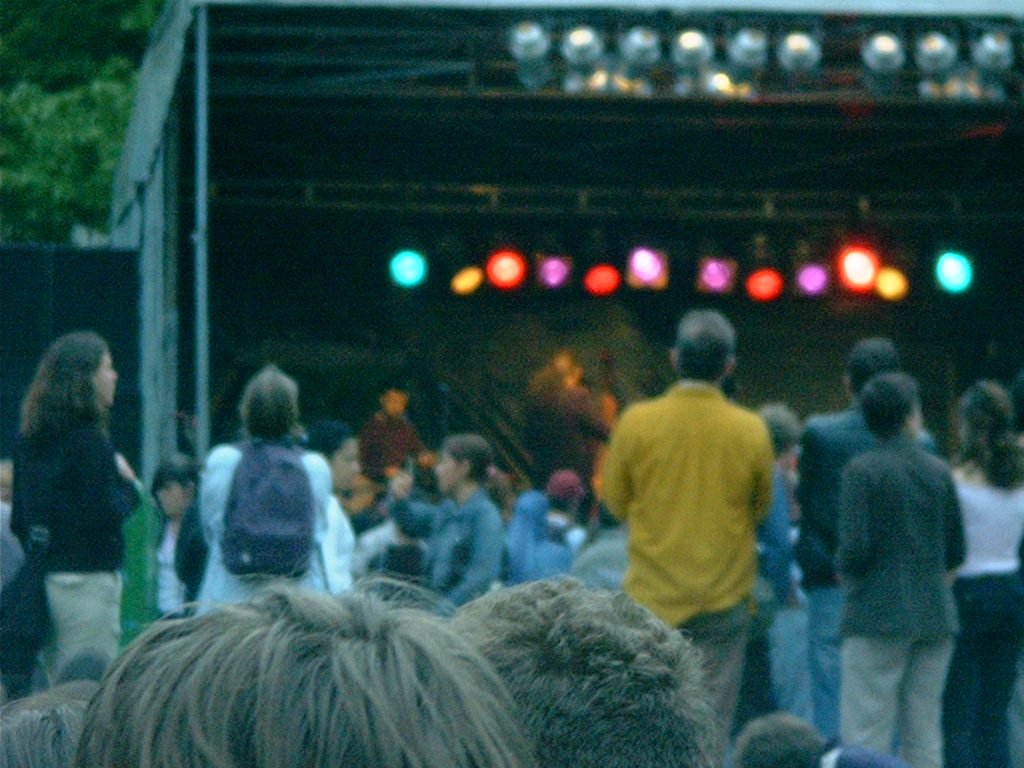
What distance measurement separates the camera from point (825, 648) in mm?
6012

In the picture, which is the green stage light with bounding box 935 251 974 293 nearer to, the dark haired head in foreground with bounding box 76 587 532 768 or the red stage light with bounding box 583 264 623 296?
the red stage light with bounding box 583 264 623 296

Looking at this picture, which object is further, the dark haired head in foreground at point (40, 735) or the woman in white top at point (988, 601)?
the woman in white top at point (988, 601)

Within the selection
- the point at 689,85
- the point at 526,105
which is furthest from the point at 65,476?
the point at 526,105

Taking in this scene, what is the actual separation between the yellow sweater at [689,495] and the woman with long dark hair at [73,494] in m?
1.57

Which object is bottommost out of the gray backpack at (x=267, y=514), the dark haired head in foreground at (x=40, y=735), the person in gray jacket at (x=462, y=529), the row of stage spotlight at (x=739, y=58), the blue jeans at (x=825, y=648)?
the blue jeans at (x=825, y=648)

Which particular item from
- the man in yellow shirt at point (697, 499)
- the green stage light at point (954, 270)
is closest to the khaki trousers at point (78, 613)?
the man in yellow shirt at point (697, 499)

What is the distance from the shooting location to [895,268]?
14.3 meters

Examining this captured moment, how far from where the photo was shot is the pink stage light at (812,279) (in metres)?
14.2

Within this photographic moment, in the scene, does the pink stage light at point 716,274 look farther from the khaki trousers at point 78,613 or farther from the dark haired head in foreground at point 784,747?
the dark haired head in foreground at point 784,747

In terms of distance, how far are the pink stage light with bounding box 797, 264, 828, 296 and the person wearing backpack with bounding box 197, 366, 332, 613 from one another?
936cm

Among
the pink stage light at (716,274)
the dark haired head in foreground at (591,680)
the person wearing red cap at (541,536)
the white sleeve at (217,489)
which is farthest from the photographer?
the pink stage light at (716,274)

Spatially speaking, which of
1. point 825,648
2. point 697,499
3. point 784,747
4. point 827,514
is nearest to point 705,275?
point 825,648

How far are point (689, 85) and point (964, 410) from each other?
4.56m

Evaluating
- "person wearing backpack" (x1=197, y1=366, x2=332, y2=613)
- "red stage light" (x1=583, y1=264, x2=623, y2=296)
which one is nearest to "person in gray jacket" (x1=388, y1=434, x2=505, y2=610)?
"person wearing backpack" (x1=197, y1=366, x2=332, y2=613)
